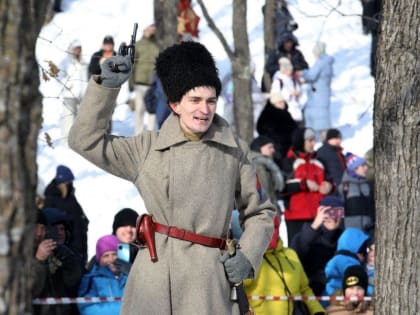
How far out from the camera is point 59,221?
9.36 meters

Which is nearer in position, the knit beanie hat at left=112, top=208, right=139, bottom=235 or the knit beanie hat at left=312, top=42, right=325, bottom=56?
the knit beanie hat at left=112, top=208, right=139, bottom=235

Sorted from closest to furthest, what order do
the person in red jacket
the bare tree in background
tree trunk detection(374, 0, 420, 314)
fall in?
tree trunk detection(374, 0, 420, 314), the person in red jacket, the bare tree in background

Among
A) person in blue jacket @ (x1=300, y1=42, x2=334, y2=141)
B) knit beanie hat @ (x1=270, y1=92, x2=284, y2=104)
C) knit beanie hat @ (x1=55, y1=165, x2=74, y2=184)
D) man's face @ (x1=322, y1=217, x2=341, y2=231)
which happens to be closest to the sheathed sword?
man's face @ (x1=322, y1=217, x2=341, y2=231)

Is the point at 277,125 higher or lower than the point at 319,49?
lower

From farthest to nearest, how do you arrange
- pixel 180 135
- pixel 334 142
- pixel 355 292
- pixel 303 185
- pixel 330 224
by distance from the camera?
pixel 334 142
pixel 303 185
pixel 330 224
pixel 355 292
pixel 180 135

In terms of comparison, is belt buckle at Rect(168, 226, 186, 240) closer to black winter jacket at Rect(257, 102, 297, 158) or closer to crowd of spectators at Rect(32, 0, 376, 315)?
crowd of spectators at Rect(32, 0, 376, 315)

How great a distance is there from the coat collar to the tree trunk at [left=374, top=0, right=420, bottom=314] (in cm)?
99

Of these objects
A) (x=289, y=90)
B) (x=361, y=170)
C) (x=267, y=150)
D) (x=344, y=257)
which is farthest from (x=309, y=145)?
(x=289, y=90)

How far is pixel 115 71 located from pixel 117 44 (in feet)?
59.1

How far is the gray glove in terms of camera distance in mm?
5523

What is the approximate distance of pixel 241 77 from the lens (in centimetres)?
1625

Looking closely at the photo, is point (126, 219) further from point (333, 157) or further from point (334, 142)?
point (334, 142)

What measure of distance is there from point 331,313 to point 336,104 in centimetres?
1290

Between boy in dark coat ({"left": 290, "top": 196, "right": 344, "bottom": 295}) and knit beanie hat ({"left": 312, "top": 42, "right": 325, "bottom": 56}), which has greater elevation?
knit beanie hat ({"left": 312, "top": 42, "right": 325, "bottom": 56})
